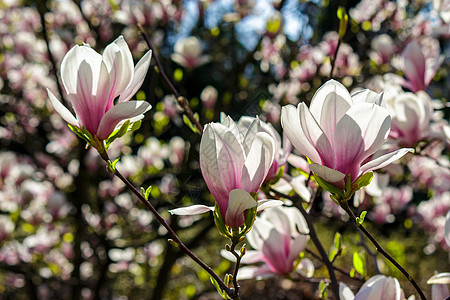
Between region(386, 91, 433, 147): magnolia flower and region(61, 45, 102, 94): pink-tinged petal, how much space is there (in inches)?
26.6

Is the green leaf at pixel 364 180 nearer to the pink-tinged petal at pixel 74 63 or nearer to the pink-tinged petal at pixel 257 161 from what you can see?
the pink-tinged petal at pixel 257 161

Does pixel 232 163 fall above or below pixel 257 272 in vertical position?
above

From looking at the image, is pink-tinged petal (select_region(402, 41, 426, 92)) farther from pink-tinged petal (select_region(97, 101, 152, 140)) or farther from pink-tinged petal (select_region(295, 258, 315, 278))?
pink-tinged petal (select_region(97, 101, 152, 140))

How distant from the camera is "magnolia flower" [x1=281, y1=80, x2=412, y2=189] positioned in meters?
0.58

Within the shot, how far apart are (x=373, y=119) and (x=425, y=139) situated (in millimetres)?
568


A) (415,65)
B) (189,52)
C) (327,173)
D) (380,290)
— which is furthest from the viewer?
(189,52)

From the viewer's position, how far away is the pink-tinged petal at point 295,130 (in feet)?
1.98

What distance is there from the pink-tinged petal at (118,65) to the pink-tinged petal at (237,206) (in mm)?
254

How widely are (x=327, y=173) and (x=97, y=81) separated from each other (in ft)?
1.22

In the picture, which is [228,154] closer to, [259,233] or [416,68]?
[259,233]

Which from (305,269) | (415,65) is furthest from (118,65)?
(415,65)

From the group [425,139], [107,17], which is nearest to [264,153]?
[425,139]

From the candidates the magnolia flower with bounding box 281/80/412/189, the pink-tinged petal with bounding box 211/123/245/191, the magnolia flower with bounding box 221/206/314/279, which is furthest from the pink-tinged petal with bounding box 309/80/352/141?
the magnolia flower with bounding box 221/206/314/279

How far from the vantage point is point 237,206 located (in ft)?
1.93
